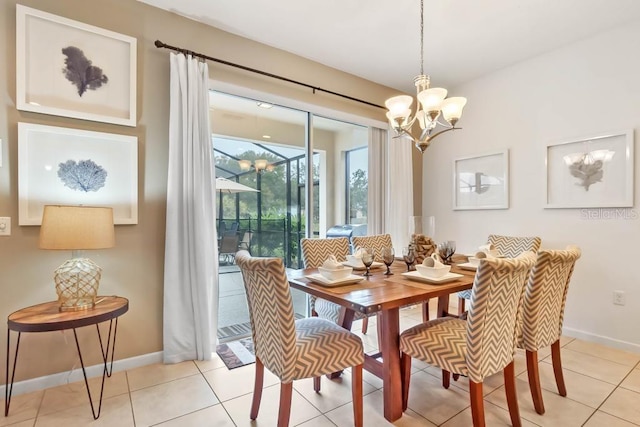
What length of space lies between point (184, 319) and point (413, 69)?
3438mm

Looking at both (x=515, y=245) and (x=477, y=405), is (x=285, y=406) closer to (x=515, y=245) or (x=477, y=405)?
(x=477, y=405)

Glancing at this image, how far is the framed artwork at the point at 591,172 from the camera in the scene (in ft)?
9.03

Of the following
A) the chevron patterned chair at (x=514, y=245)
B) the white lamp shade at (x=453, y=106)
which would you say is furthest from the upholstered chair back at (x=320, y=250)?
the white lamp shade at (x=453, y=106)

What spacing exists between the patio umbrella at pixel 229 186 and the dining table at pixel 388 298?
1.38 meters

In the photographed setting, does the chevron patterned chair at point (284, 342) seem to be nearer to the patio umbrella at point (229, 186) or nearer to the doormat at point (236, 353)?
the doormat at point (236, 353)

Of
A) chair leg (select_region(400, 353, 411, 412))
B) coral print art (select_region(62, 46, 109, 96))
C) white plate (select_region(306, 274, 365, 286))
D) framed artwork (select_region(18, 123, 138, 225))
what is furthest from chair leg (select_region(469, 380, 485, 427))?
coral print art (select_region(62, 46, 109, 96))

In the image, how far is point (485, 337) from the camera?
1548 millimetres

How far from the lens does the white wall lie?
9.04 feet

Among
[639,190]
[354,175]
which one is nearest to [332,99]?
A: [354,175]

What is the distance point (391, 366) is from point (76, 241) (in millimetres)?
1990

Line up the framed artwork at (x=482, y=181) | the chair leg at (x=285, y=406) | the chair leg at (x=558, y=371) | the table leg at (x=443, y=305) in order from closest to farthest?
the chair leg at (x=285, y=406), the chair leg at (x=558, y=371), the table leg at (x=443, y=305), the framed artwork at (x=482, y=181)

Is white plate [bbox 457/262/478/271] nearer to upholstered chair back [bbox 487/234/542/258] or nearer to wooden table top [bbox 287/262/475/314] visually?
wooden table top [bbox 287/262/475/314]

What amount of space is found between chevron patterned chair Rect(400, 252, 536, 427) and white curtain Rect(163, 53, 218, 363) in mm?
1675

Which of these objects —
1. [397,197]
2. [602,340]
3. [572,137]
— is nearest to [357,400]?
[602,340]
